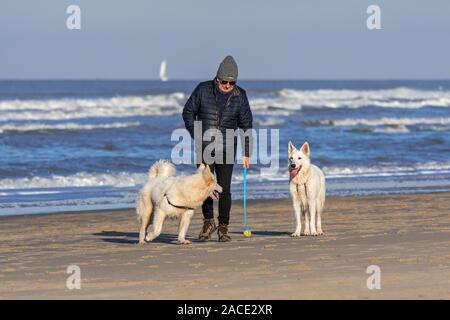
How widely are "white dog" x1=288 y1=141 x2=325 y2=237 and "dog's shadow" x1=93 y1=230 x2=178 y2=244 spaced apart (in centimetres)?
131

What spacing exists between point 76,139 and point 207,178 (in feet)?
60.1

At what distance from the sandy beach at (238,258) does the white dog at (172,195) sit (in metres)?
0.28

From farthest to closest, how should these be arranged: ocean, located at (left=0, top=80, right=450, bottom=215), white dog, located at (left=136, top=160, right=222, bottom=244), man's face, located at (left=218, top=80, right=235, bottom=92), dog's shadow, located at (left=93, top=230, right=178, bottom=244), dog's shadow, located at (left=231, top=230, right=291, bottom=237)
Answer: ocean, located at (left=0, top=80, right=450, bottom=215) → dog's shadow, located at (left=231, top=230, right=291, bottom=237) → dog's shadow, located at (left=93, top=230, right=178, bottom=244) → man's face, located at (left=218, top=80, right=235, bottom=92) → white dog, located at (left=136, top=160, right=222, bottom=244)

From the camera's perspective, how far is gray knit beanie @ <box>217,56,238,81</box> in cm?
918

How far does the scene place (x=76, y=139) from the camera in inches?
1062

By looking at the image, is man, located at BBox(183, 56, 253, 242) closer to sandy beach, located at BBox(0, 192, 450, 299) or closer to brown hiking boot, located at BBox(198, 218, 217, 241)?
brown hiking boot, located at BBox(198, 218, 217, 241)

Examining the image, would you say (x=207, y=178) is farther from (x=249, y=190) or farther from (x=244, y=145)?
(x=249, y=190)

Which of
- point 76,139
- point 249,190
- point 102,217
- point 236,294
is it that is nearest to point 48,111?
point 76,139

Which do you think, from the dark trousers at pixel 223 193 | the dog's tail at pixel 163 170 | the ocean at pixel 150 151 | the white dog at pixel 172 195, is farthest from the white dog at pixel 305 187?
the ocean at pixel 150 151

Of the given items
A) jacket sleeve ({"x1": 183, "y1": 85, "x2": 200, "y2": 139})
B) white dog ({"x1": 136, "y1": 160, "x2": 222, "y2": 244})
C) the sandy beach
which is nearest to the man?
jacket sleeve ({"x1": 183, "y1": 85, "x2": 200, "y2": 139})

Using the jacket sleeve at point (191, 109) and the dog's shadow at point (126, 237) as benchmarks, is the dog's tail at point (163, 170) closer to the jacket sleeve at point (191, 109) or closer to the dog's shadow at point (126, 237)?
the jacket sleeve at point (191, 109)

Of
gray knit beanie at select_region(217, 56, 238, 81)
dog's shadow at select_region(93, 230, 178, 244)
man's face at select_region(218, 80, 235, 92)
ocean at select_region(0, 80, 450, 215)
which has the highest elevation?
gray knit beanie at select_region(217, 56, 238, 81)

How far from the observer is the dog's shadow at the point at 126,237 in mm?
9867

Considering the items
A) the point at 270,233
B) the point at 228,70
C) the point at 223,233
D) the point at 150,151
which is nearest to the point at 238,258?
the point at 223,233
